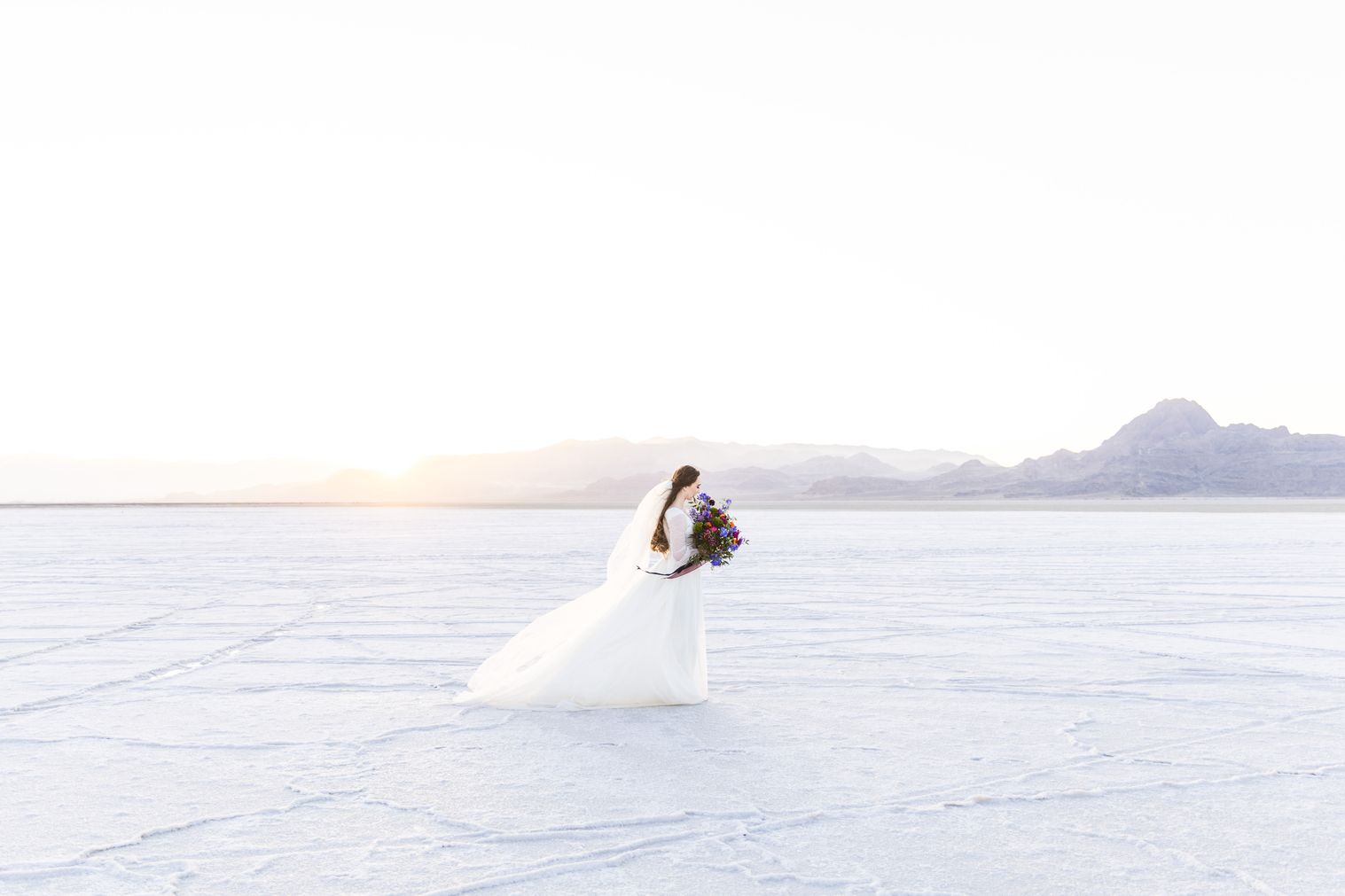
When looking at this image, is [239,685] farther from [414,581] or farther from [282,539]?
[282,539]

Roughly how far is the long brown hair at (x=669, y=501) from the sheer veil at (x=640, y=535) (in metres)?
0.03

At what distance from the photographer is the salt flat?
4.23 meters

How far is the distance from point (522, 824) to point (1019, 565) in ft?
58.7

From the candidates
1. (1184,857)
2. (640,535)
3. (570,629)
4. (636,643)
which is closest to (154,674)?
(570,629)

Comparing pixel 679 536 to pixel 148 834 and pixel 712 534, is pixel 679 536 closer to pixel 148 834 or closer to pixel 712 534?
pixel 712 534

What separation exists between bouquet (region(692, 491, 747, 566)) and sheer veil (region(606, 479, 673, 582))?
241 mm

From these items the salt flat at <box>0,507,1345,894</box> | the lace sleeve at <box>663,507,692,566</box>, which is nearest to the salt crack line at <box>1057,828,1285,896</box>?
the salt flat at <box>0,507,1345,894</box>

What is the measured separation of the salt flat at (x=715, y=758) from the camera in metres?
4.23

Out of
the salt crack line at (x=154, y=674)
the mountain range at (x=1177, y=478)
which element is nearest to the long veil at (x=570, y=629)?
the salt crack line at (x=154, y=674)

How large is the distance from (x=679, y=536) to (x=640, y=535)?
12.0 inches

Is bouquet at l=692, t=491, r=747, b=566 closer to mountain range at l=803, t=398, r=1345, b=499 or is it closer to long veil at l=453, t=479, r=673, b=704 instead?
long veil at l=453, t=479, r=673, b=704

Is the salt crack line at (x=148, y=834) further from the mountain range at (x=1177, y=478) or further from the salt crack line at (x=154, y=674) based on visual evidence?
the mountain range at (x=1177, y=478)

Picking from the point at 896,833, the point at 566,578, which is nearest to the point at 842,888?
the point at 896,833

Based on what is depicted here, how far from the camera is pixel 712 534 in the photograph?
754cm
